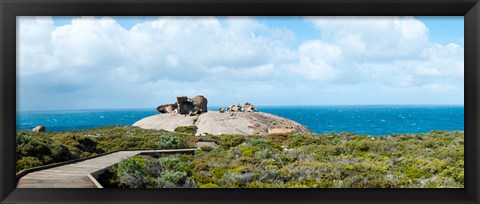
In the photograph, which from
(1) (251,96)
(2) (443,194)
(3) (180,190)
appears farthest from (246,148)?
(2) (443,194)

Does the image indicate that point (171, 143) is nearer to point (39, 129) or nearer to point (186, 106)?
point (186, 106)

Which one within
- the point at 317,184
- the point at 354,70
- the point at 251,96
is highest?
the point at 354,70

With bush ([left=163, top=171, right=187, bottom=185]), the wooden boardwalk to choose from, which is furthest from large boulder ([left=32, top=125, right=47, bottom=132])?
bush ([left=163, top=171, right=187, bottom=185])

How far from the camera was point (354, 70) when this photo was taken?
580cm

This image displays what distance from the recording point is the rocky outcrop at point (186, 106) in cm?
546

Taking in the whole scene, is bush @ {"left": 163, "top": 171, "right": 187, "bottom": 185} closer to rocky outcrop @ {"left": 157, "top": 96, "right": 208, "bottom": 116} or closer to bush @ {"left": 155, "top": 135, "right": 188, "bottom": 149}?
bush @ {"left": 155, "top": 135, "right": 188, "bottom": 149}

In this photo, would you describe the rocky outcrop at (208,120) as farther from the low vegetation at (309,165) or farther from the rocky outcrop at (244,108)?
the low vegetation at (309,165)

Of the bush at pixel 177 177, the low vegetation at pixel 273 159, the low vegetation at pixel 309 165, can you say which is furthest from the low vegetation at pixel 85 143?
the bush at pixel 177 177

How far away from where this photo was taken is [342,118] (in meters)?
6.84

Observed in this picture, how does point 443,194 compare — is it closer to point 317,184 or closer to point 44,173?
point 317,184

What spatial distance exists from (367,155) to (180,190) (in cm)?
283

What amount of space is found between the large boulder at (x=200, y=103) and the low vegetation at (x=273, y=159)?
47cm
